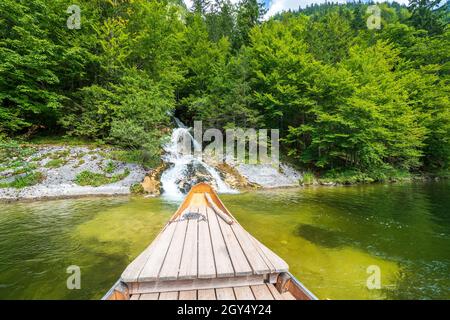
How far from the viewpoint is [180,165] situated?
14508 millimetres

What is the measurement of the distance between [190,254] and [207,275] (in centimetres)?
67

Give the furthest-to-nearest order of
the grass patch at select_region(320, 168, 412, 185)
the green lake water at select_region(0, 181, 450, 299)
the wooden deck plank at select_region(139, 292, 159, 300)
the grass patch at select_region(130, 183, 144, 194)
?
the grass patch at select_region(320, 168, 412, 185) < the grass patch at select_region(130, 183, 144, 194) < the green lake water at select_region(0, 181, 450, 299) < the wooden deck plank at select_region(139, 292, 159, 300)

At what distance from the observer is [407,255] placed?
5.19 m

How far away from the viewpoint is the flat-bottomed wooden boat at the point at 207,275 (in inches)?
101

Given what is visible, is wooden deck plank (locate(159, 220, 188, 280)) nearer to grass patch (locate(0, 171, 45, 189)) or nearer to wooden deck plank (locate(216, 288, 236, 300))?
wooden deck plank (locate(216, 288, 236, 300))

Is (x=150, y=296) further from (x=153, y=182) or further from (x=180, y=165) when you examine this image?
(x=180, y=165)

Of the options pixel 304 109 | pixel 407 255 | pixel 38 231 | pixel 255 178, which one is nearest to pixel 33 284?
pixel 38 231

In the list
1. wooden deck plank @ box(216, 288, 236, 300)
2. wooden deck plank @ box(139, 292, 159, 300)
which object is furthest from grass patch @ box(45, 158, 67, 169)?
wooden deck plank @ box(216, 288, 236, 300)

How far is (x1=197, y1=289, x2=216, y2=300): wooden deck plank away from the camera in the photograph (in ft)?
8.26

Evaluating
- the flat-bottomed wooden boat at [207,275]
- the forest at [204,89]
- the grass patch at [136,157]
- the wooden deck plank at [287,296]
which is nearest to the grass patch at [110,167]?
the grass patch at [136,157]

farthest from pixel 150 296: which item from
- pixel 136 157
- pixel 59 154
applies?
pixel 59 154

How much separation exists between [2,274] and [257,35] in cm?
2285

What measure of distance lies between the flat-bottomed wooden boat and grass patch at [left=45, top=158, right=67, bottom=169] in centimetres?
1168

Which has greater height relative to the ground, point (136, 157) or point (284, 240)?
point (136, 157)
